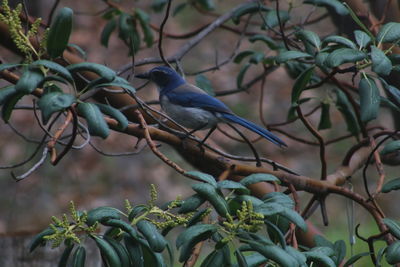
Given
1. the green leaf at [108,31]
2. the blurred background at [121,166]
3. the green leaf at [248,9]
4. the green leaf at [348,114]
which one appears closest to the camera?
the green leaf at [348,114]

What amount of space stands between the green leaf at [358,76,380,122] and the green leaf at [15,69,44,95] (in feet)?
3.49

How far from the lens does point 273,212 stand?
180 centimetres

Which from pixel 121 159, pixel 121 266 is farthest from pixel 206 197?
pixel 121 159

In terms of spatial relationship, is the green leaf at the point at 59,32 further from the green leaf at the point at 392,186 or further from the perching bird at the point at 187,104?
the perching bird at the point at 187,104

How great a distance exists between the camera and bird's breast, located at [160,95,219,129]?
3555mm

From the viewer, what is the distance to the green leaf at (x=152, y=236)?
178 cm

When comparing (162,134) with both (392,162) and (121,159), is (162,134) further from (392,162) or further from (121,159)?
(121,159)

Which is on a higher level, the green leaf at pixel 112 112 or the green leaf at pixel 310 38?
the green leaf at pixel 310 38

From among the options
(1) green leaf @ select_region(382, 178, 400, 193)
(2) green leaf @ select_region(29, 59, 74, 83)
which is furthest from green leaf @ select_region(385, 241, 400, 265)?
(2) green leaf @ select_region(29, 59, 74, 83)

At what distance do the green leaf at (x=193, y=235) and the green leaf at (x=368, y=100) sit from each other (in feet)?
2.51

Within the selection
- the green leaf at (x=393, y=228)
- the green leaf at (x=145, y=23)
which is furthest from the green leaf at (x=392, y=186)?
the green leaf at (x=145, y=23)

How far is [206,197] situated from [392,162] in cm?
173

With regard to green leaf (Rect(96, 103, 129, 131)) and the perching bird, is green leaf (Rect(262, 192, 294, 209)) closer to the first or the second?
green leaf (Rect(96, 103, 129, 131))

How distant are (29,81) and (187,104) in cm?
192
